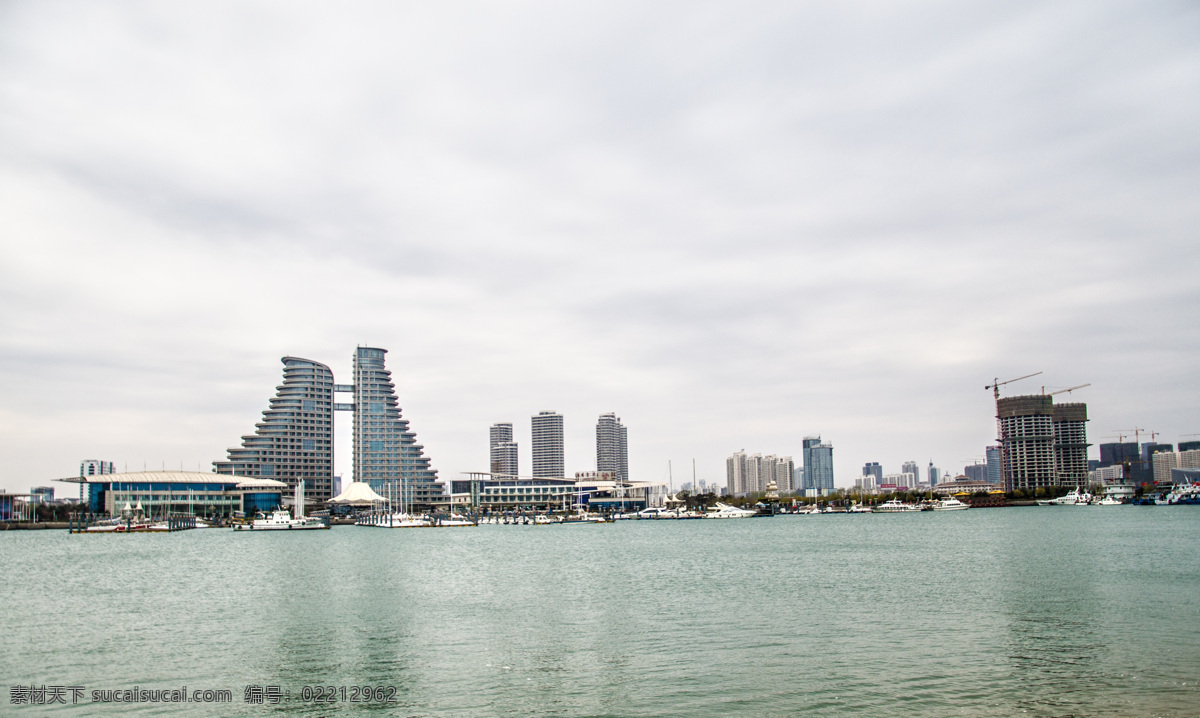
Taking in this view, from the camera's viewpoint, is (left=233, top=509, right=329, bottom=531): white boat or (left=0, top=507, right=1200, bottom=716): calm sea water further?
(left=233, top=509, right=329, bottom=531): white boat

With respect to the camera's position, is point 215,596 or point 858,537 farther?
point 858,537

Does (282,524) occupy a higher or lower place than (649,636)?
lower

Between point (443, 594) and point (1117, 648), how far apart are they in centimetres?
3993

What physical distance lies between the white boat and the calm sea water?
109m

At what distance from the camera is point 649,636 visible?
38.8 metres

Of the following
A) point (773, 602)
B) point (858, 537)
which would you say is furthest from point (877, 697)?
point (858, 537)

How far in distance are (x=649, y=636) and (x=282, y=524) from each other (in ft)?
541

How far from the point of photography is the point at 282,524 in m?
184

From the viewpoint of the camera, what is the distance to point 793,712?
86.3 ft

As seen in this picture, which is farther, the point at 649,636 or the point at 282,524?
the point at 282,524

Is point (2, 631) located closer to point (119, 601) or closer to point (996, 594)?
point (119, 601)

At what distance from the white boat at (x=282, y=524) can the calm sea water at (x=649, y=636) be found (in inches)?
4286

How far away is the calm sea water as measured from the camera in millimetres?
27812

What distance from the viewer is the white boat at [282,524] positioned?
182000 millimetres
